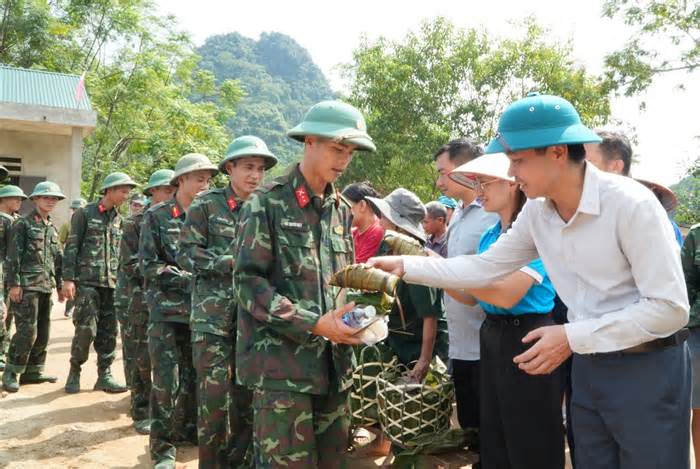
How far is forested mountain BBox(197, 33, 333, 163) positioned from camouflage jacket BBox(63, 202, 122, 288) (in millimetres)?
64926

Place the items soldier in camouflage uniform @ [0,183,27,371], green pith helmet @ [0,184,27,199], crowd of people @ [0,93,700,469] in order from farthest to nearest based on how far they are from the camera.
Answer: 1. green pith helmet @ [0,184,27,199]
2. soldier in camouflage uniform @ [0,183,27,371]
3. crowd of people @ [0,93,700,469]

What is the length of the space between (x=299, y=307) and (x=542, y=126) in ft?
4.15

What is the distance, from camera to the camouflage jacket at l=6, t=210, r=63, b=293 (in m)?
7.73

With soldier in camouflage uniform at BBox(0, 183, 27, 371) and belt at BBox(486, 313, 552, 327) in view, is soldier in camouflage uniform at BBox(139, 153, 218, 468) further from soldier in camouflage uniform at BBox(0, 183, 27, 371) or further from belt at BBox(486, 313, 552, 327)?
soldier in camouflage uniform at BBox(0, 183, 27, 371)

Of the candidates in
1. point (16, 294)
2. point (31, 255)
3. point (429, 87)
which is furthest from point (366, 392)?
point (429, 87)

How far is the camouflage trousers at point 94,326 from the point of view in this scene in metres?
7.04

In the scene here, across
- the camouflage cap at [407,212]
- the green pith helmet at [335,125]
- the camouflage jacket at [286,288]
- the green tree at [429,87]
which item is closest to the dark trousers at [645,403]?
the camouflage jacket at [286,288]

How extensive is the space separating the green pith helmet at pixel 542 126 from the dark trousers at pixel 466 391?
6.22 ft

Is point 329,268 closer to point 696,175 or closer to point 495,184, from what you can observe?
point 495,184

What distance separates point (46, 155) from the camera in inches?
741

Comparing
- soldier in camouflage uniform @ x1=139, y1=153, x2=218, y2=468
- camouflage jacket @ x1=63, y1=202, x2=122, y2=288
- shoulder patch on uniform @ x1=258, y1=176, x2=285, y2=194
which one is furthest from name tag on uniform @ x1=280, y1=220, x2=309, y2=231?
camouflage jacket @ x1=63, y1=202, x2=122, y2=288

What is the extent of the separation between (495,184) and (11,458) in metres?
4.36

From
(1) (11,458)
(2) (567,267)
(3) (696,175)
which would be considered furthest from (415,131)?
(2) (567,267)

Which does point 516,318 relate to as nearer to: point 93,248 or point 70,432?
point 70,432
